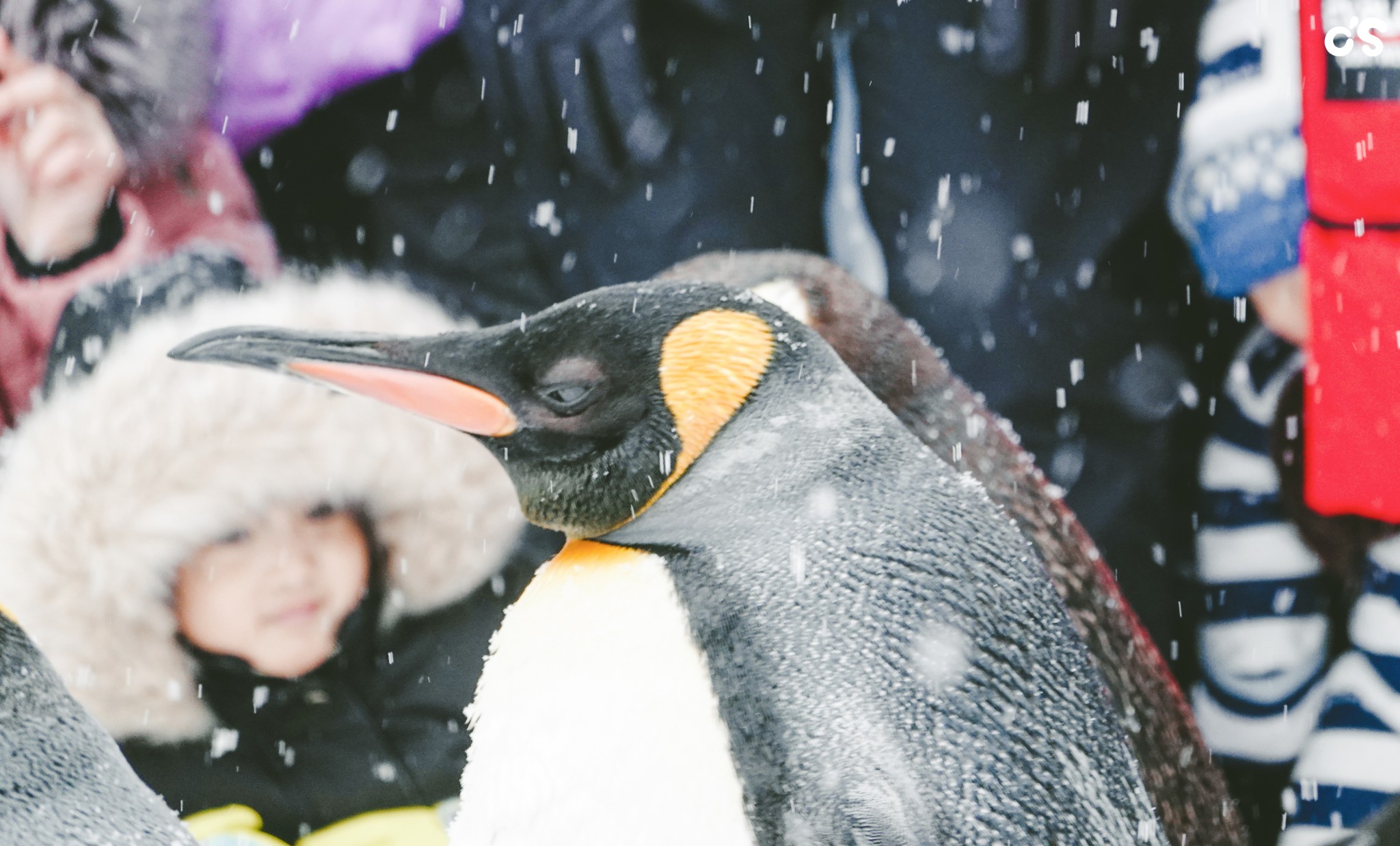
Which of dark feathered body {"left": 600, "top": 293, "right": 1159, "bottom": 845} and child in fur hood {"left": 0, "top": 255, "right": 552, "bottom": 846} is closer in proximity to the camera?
dark feathered body {"left": 600, "top": 293, "right": 1159, "bottom": 845}

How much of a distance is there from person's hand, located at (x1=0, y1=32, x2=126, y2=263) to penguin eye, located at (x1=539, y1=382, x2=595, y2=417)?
48 centimetres

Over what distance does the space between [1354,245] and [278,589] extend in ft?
2.60

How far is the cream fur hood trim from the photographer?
0.65m

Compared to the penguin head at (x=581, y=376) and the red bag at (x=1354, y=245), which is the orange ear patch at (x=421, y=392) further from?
the red bag at (x=1354, y=245)

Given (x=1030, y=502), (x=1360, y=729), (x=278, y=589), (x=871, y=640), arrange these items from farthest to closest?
(x=1360, y=729), (x=278, y=589), (x=1030, y=502), (x=871, y=640)

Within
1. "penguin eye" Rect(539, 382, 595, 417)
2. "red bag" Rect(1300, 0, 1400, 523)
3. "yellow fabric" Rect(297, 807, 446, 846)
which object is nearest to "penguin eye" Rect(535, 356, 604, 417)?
"penguin eye" Rect(539, 382, 595, 417)

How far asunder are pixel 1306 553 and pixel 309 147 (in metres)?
0.85

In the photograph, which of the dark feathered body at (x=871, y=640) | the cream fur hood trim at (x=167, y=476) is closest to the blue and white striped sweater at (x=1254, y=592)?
the dark feathered body at (x=871, y=640)

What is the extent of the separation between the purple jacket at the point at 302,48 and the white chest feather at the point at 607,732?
423 millimetres

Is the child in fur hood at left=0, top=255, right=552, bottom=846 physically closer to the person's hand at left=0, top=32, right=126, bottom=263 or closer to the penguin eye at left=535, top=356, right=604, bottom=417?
the person's hand at left=0, top=32, right=126, bottom=263

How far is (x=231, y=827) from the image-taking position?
734 mm

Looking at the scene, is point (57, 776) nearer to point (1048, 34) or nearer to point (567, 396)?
point (567, 396)

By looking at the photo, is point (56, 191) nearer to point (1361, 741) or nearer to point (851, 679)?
point (851, 679)

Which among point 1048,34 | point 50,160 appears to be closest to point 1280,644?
point 1048,34
